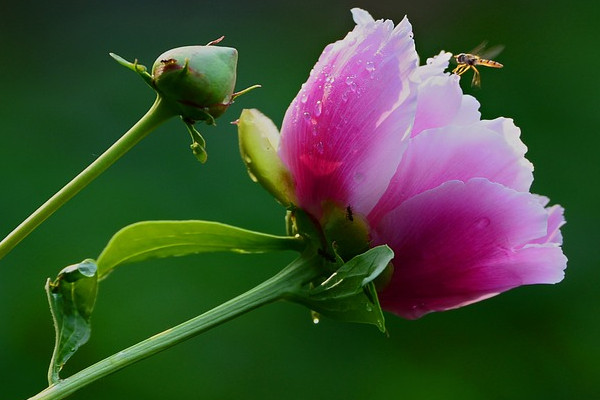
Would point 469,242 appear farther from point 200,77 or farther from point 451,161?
point 200,77

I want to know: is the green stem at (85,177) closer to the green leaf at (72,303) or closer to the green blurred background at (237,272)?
the green leaf at (72,303)

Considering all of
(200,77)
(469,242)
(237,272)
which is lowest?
(469,242)

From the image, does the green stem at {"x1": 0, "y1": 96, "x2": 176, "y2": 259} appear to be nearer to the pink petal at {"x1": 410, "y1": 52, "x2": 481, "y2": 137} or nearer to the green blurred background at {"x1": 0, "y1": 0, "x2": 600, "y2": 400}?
the pink petal at {"x1": 410, "y1": 52, "x2": 481, "y2": 137}

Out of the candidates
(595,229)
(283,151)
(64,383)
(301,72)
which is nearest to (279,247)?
(283,151)

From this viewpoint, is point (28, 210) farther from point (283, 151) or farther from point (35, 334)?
point (283, 151)

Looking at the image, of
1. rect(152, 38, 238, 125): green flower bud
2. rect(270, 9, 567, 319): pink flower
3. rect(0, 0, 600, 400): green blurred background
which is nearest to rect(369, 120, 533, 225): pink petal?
rect(270, 9, 567, 319): pink flower

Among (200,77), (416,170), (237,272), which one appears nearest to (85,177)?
(200,77)
